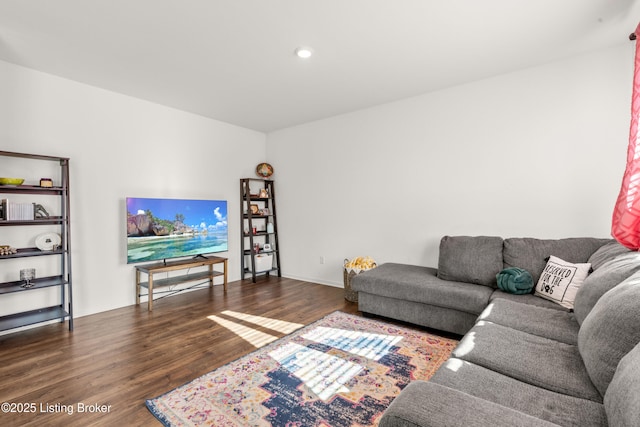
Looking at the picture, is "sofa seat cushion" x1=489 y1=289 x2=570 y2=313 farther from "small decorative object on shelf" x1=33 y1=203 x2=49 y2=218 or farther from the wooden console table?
"small decorative object on shelf" x1=33 y1=203 x2=49 y2=218

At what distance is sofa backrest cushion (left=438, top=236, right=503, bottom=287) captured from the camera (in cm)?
288

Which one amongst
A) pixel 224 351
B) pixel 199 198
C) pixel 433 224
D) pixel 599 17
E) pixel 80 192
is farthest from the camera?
pixel 199 198

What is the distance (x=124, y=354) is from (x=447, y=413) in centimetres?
253

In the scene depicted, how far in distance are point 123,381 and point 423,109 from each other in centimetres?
392

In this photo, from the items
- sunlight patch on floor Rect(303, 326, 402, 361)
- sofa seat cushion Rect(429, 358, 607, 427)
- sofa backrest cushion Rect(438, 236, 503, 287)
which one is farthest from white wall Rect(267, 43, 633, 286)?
sofa seat cushion Rect(429, 358, 607, 427)

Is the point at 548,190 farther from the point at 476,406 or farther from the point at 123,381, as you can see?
the point at 123,381

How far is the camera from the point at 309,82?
3.38 m

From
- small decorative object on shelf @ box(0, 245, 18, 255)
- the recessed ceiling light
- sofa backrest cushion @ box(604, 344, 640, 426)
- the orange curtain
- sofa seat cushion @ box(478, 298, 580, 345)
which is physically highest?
the recessed ceiling light

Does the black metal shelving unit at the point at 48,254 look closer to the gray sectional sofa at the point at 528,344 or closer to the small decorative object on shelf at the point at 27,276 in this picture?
the small decorative object on shelf at the point at 27,276

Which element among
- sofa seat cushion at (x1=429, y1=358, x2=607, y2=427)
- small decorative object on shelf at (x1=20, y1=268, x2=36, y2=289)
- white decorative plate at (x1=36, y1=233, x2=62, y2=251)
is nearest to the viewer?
sofa seat cushion at (x1=429, y1=358, x2=607, y2=427)

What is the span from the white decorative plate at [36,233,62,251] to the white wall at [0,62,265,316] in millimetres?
196

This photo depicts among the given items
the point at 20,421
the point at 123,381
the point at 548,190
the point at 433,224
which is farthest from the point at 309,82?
the point at 20,421

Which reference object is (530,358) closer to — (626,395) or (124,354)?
(626,395)

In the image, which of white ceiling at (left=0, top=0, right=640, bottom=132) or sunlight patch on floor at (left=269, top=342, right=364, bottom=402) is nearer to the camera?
sunlight patch on floor at (left=269, top=342, right=364, bottom=402)
